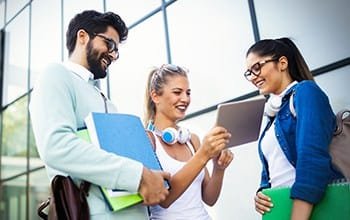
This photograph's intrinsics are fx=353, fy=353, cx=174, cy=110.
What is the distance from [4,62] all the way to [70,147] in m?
4.86

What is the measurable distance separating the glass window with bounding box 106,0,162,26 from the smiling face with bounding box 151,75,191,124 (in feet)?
4.69

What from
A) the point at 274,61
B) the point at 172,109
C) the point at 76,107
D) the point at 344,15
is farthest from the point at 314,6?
the point at 76,107

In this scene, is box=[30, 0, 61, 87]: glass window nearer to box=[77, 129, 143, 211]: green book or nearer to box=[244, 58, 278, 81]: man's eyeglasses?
box=[244, 58, 278, 81]: man's eyeglasses

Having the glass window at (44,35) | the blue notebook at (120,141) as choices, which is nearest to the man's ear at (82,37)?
the blue notebook at (120,141)

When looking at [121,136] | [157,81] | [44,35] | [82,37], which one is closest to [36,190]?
[44,35]

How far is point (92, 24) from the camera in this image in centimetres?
126

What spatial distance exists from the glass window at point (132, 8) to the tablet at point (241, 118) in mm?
1650

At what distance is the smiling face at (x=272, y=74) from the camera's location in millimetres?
1238

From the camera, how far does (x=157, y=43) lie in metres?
2.63

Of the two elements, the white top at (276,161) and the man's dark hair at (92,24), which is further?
the man's dark hair at (92,24)

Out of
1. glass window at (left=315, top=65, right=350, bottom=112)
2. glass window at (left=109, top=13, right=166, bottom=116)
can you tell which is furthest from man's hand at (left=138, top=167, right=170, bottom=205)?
glass window at (left=109, top=13, right=166, bottom=116)

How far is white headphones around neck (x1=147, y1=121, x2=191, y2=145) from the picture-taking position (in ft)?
4.31

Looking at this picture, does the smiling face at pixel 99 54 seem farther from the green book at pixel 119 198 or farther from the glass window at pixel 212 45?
the glass window at pixel 212 45

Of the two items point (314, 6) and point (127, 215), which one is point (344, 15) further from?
Result: point (127, 215)
